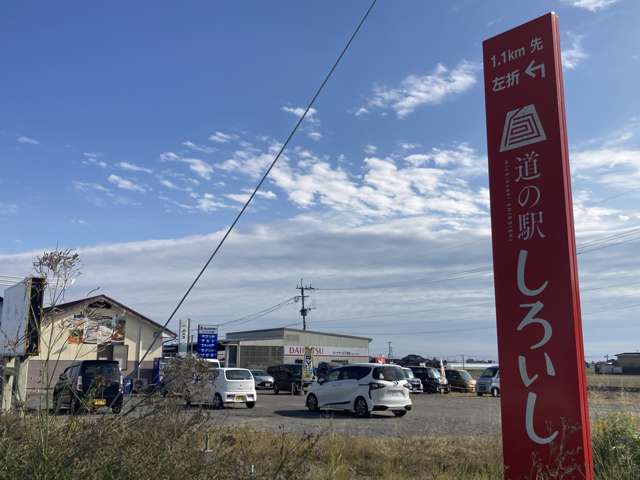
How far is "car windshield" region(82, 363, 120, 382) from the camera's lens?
17656mm

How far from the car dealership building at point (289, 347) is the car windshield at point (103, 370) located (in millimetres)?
35376

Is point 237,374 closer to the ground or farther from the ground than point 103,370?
closer to the ground

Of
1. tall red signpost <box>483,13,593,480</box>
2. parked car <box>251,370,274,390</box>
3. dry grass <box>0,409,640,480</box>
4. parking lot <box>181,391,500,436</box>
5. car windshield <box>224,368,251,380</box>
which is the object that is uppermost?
tall red signpost <box>483,13,593,480</box>

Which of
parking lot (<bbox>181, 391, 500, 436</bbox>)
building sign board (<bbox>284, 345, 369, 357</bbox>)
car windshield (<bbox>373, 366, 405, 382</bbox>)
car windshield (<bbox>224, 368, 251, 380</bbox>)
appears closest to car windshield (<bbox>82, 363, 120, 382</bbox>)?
parking lot (<bbox>181, 391, 500, 436</bbox>)

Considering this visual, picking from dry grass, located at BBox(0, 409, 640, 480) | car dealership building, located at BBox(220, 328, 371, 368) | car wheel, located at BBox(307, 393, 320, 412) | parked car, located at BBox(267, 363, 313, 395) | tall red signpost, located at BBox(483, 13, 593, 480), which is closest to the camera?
dry grass, located at BBox(0, 409, 640, 480)

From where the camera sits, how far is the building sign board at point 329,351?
58438 millimetres

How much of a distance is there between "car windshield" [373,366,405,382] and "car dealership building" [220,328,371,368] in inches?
1440

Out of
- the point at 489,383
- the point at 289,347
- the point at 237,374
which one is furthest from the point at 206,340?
the point at 289,347

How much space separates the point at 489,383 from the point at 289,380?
11.4 m

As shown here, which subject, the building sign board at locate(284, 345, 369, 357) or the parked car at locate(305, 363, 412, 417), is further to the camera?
the building sign board at locate(284, 345, 369, 357)

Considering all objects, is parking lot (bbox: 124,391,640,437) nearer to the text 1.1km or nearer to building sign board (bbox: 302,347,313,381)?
the text 1.1km

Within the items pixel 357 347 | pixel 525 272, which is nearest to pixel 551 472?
pixel 525 272

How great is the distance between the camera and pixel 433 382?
35.3m

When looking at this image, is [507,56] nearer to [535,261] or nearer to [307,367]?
[535,261]
